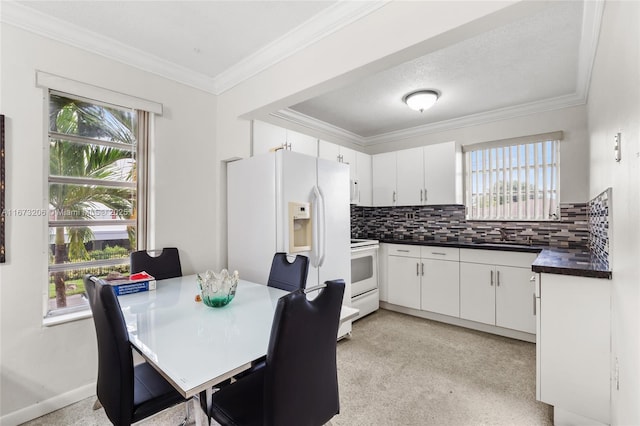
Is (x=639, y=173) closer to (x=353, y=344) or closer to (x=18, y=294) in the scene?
(x=353, y=344)

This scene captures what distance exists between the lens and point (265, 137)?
9.54 ft

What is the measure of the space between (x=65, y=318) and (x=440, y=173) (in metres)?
3.80

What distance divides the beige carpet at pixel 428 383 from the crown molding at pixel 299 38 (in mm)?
2429

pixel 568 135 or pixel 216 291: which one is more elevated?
pixel 568 135

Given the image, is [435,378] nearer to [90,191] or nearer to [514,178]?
[514,178]

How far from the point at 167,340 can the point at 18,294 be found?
1.47 meters

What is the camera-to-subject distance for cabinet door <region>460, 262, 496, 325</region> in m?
3.15

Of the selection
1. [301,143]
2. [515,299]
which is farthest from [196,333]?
[515,299]

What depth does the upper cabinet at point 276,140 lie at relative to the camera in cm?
283

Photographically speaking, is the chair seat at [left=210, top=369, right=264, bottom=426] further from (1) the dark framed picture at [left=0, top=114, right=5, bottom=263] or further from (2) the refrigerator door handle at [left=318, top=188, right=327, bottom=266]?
(1) the dark framed picture at [left=0, top=114, right=5, bottom=263]

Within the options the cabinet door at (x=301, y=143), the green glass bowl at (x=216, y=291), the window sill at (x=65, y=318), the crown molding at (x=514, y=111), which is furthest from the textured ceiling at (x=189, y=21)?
the window sill at (x=65, y=318)

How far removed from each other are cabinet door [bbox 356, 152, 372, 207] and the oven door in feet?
2.42

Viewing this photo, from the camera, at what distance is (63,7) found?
1871 millimetres

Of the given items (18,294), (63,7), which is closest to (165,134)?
(63,7)
